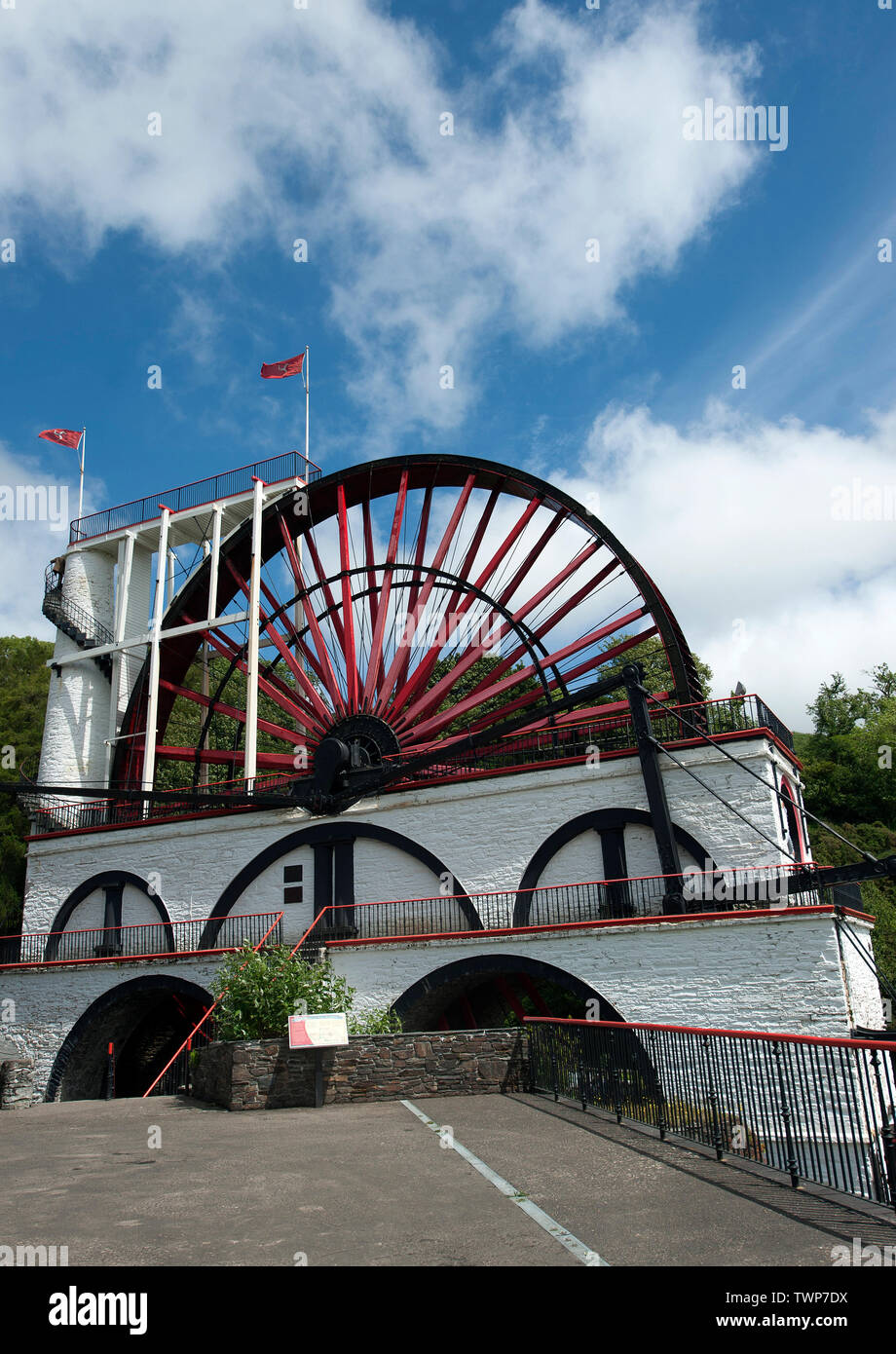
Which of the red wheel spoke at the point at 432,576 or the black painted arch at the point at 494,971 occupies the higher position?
the red wheel spoke at the point at 432,576

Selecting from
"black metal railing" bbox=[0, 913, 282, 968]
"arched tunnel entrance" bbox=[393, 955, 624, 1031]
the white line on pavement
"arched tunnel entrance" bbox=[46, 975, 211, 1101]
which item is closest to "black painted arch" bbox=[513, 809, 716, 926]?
"arched tunnel entrance" bbox=[393, 955, 624, 1031]

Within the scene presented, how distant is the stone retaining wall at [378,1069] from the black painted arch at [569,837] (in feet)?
15.9

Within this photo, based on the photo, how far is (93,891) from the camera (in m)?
24.5

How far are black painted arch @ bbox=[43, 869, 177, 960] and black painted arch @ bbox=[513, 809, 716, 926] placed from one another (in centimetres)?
919

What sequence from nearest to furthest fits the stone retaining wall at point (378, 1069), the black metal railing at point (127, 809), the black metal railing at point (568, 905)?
the stone retaining wall at point (378, 1069)
the black metal railing at point (568, 905)
the black metal railing at point (127, 809)

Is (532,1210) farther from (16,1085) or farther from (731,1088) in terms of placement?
(16,1085)

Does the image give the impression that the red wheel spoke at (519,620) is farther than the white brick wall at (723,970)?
Yes

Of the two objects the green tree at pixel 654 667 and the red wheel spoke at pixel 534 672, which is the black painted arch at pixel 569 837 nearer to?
the red wheel spoke at pixel 534 672

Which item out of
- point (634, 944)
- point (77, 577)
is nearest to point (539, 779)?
point (634, 944)

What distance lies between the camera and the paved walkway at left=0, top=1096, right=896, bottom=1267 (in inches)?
207

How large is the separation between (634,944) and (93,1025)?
12908 millimetres

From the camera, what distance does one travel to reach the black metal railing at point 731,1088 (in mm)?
6371

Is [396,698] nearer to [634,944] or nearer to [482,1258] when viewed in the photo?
[634,944]

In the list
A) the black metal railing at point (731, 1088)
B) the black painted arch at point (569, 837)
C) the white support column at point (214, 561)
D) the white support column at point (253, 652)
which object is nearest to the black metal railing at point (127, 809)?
the white support column at point (253, 652)
